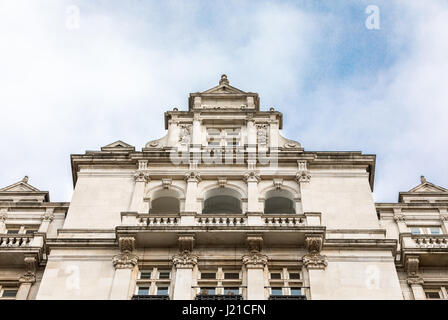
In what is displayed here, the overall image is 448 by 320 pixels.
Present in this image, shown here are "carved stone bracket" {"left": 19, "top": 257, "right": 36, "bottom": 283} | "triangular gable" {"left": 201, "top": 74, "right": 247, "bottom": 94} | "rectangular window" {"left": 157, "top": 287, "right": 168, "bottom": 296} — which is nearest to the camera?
"rectangular window" {"left": 157, "top": 287, "right": 168, "bottom": 296}

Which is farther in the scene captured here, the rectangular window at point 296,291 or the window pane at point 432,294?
the window pane at point 432,294

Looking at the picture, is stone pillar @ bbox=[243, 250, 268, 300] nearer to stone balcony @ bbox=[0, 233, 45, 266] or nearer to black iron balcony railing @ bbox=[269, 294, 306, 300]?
black iron balcony railing @ bbox=[269, 294, 306, 300]

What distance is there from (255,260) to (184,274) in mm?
2850

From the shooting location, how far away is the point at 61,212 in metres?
37.7

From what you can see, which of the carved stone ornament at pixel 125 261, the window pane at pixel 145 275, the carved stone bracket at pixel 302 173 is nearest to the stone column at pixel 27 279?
the carved stone ornament at pixel 125 261

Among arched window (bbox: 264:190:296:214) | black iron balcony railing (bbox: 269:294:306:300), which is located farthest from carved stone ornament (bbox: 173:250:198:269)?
arched window (bbox: 264:190:296:214)

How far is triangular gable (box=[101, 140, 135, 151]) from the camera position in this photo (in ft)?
131

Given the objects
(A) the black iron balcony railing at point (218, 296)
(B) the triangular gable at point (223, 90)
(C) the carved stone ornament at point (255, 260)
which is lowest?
(A) the black iron balcony railing at point (218, 296)

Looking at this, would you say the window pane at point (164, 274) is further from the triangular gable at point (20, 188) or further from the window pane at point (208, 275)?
the triangular gable at point (20, 188)

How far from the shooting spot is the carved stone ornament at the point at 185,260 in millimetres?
32147

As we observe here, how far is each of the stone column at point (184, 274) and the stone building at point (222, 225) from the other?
0.05 meters

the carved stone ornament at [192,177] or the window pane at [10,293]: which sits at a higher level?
the carved stone ornament at [192,177]

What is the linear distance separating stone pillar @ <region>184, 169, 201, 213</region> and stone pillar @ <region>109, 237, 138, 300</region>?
3544 mm
